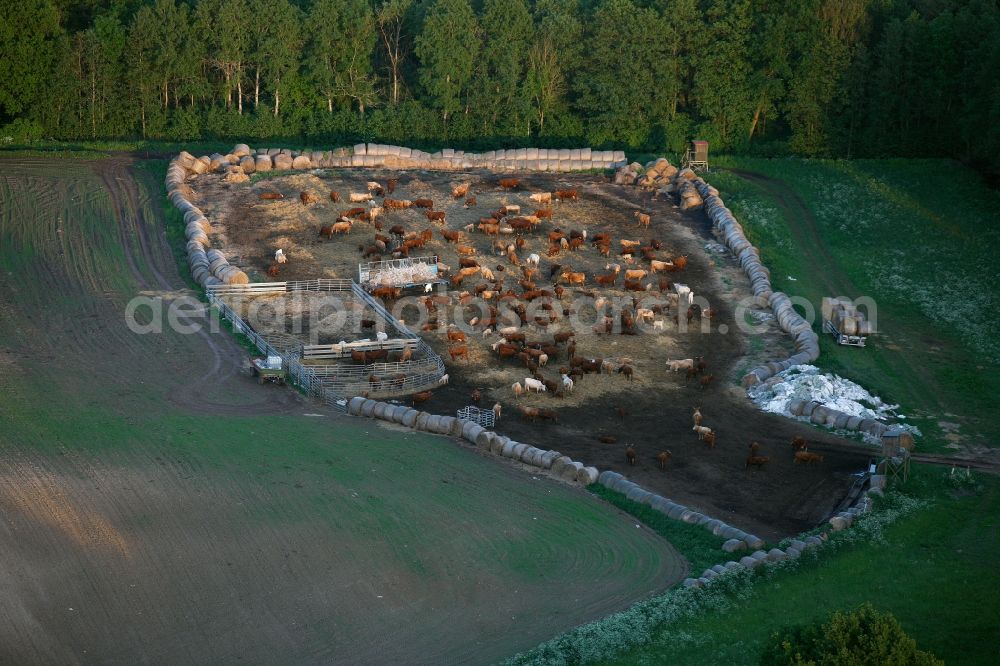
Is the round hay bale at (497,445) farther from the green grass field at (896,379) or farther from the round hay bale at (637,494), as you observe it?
the green grass field at (896,379)

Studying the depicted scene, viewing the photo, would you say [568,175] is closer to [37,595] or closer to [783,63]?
[783,63]

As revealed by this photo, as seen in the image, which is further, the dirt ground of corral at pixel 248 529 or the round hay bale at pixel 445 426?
the round hay bale at pixel 445 426

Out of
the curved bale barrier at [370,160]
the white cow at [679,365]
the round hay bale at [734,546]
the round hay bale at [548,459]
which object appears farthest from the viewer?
the curved bale barrier at [370,160]

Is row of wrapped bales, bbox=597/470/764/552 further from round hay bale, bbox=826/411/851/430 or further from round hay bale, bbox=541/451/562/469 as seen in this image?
round hay bale, bbox=826/411/851/430

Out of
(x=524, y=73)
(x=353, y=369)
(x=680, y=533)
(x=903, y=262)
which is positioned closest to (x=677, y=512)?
(x=680, y=533)

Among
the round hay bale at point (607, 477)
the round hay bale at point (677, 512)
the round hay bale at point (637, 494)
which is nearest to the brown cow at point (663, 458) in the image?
the round hay bale at point (607, 477)

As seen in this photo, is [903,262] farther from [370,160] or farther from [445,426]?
[370,160]

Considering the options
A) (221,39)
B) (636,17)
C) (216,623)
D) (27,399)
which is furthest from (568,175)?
(216,623)
